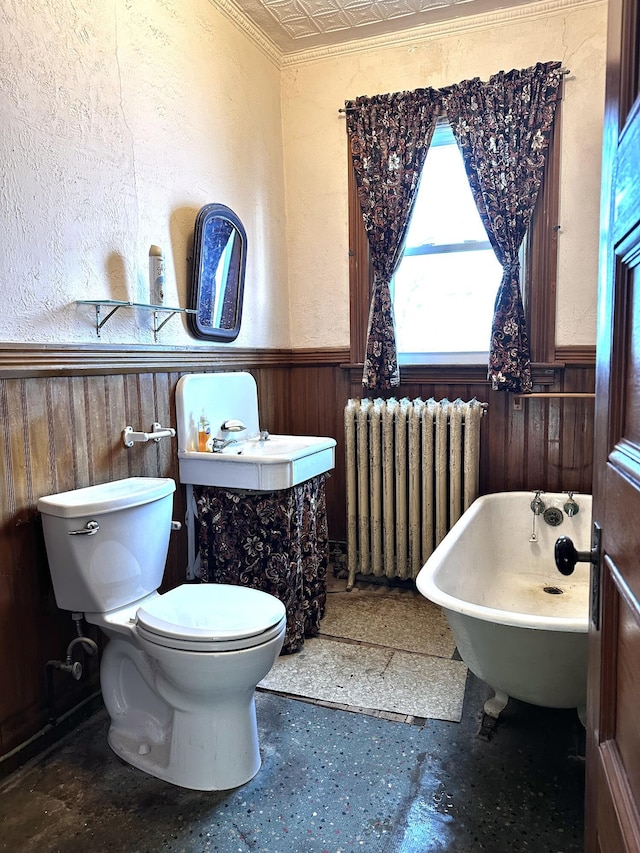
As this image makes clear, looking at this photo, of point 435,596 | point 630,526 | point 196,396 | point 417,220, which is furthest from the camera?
point 417,220

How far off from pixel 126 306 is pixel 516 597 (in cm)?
200

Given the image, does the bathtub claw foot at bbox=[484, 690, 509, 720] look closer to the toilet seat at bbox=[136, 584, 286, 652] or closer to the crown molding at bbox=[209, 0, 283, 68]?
the toilet seat at bbox=[136, 584, 286, 652]

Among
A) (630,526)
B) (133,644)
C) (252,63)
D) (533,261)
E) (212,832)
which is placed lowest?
(212,832)

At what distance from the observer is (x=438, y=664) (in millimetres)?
2242

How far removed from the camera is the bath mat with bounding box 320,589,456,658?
2.41m

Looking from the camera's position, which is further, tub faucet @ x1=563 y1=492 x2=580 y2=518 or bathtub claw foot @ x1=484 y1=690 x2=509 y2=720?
tub faucet @ x1=563 y1=492 x2=580 y2=518

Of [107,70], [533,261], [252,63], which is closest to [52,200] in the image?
[107,70]

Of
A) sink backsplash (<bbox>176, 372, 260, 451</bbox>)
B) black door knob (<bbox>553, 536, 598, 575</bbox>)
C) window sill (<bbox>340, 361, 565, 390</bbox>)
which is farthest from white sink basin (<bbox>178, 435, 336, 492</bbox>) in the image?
black door knob (<bbox>553, 536, 598, 575</bbox>)

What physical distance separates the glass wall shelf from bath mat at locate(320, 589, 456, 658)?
4.85 feet

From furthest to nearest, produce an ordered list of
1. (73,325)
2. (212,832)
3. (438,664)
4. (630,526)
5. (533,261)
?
(533,261)
(438,664)
(73,325)
(212,832)
(630,526)

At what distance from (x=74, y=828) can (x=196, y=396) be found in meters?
1.51

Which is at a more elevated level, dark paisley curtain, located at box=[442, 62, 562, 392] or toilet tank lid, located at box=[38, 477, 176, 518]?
dark paisley curtain, located at box=[442, 62, 562, 392]

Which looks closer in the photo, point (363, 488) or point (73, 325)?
point (73, 325)

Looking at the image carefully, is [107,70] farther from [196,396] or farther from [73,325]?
[196,396]
